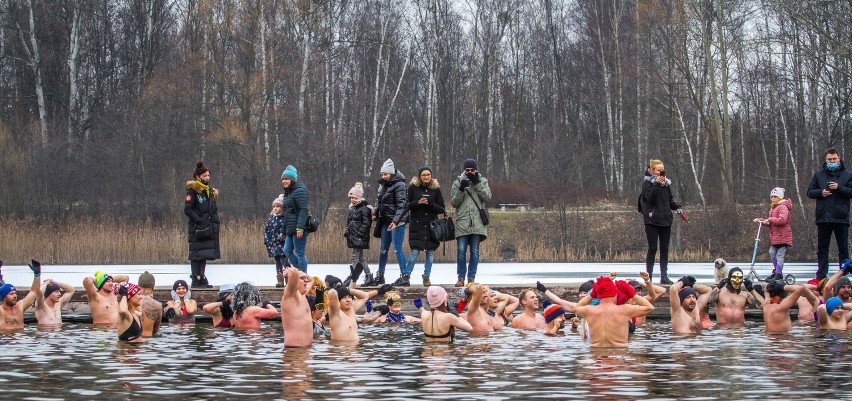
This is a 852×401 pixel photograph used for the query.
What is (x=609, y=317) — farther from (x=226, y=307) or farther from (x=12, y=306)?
(x=12, y=306)

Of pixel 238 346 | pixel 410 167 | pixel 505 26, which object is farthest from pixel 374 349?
pixel 505 26

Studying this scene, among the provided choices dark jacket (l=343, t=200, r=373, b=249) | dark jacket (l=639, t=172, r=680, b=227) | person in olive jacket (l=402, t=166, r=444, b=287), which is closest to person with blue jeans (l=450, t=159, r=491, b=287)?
person in olive jacket (l=402, t=166, r=444, b=287)

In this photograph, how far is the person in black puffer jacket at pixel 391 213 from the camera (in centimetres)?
1866

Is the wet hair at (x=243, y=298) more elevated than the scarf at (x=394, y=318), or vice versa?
the wet hair at (x=243, y=298)

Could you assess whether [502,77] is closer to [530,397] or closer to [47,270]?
[47,270]

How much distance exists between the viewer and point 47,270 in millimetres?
25734

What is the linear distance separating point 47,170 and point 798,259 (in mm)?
22301

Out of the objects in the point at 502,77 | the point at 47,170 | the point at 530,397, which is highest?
the point at 502,77

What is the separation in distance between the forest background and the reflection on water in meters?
14.7

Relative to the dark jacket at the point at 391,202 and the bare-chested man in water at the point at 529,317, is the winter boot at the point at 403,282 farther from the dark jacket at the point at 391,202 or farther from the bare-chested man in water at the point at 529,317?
the bare-chested man in water at the point at 529,317

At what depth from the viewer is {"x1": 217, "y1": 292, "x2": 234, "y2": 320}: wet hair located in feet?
55.3

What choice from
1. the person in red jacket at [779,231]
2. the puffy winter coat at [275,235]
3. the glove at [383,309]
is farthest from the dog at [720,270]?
the puffy winter coat at [275,235]

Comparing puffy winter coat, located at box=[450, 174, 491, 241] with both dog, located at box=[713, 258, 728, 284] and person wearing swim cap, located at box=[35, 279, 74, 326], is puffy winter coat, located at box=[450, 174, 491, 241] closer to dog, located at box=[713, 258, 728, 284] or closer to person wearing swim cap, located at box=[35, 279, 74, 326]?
dog, located at box=[713, 258, 728, 284]

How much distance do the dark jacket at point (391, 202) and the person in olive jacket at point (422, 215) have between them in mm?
112
